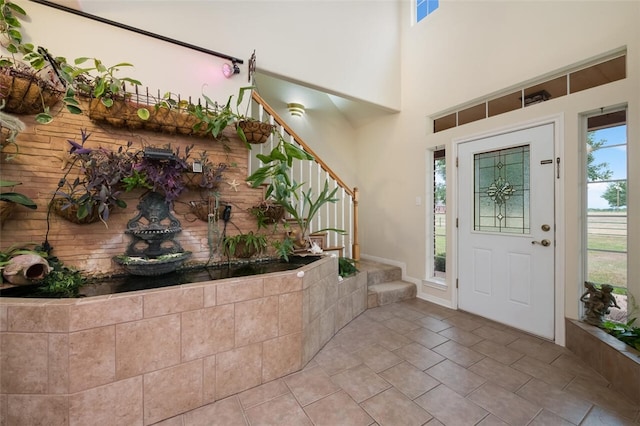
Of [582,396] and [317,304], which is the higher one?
[317,304]

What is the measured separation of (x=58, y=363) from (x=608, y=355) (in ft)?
11.0

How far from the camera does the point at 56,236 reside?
5.68 feet

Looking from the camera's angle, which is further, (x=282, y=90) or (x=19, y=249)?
(x=282, y=90)

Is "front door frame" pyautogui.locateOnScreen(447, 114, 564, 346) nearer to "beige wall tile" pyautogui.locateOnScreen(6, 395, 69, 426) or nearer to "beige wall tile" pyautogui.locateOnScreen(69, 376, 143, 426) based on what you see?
"beige wall tile" pyautogui.locateOnScreen(69, 376, 143, 426)

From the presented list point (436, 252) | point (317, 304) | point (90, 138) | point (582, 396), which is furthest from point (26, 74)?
point (436, 252)

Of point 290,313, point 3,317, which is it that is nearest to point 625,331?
point 290,313

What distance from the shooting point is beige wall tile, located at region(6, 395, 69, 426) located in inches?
48.6

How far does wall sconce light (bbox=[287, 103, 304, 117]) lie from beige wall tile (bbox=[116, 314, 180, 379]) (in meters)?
3.37

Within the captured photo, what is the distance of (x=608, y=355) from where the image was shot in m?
1.75

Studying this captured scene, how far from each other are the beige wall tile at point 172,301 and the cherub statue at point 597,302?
299cm

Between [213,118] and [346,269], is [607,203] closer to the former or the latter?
[346,269]

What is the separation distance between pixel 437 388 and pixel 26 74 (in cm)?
334

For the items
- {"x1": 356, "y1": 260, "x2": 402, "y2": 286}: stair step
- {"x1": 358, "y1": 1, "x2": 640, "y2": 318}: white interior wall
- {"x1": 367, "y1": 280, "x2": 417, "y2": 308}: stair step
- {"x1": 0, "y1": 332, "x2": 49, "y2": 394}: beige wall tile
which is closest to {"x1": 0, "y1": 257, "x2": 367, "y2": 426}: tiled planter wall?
{"x1": 0, "y1": 332, "x2": 49, "y2": 394}: beige wall tile

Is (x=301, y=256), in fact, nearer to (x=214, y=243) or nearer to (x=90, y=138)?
(x=214, y=243)
